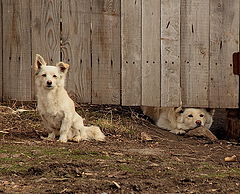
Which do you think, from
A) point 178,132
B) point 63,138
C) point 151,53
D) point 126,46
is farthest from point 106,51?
point 178,132

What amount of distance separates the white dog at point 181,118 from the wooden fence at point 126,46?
120cm

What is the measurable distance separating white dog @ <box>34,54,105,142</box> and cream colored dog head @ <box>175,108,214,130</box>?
250 cm

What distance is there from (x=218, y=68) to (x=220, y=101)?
46cm

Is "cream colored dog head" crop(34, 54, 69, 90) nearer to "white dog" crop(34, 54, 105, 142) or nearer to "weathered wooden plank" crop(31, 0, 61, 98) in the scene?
"white dog" crop(34, 54, 105, 142)

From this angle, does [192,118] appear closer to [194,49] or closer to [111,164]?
[194,49]

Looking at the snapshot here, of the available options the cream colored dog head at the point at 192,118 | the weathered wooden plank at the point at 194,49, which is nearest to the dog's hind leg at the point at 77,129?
the weathered wooden plank at the point at 194,49

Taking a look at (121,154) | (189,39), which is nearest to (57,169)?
(121,154)

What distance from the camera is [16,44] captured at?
6.91 metres

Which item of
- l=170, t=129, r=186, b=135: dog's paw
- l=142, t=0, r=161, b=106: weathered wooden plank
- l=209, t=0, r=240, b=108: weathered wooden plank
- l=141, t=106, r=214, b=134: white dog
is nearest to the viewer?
l=142, t=0, r=161, b=106: weathered wooden plank

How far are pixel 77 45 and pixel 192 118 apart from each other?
8.13 feet

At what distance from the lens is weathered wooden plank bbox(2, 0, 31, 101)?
6.87 meters

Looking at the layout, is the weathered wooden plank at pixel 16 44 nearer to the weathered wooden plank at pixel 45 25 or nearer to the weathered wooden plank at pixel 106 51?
the weathered wooden plank at pixel 45 25

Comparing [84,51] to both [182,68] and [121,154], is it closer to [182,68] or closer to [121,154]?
[182,68]

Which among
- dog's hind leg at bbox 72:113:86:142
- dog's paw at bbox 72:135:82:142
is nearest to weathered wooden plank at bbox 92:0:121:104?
dog's hind leg at bbox 72:113:86:142
